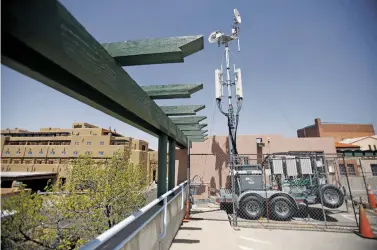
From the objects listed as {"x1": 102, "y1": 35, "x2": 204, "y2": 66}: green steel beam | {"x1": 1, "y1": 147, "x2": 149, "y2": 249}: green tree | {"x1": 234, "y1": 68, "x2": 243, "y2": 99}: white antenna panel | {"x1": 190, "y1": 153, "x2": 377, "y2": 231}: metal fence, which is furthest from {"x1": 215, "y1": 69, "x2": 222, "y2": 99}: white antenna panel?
{"x1": 1, "y1": 147, "x2": 149, "y2": 249}: green tree

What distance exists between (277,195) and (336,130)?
142 feet

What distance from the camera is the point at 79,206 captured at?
390 inches

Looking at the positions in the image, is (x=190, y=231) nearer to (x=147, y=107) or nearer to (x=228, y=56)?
(x=147, y=107)

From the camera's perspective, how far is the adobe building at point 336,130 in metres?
37.1

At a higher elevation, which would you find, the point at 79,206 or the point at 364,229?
the point at 364,229

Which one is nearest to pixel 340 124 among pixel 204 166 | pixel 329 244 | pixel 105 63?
pixel 204 166

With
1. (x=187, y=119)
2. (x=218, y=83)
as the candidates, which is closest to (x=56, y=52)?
(x=187, y=119)

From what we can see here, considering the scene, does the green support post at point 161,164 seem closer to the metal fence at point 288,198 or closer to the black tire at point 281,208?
the metal fence at point 288,198

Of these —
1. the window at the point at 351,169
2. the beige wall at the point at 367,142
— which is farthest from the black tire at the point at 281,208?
the beige wall at the point at 367,142

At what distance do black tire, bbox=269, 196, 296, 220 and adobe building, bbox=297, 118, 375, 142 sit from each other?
1426 inches

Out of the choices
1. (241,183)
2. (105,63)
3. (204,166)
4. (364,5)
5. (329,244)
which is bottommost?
(329,244)

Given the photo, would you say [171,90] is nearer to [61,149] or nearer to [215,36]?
[215,36]

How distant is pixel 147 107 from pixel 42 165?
181 feet

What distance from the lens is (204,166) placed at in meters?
11.4
